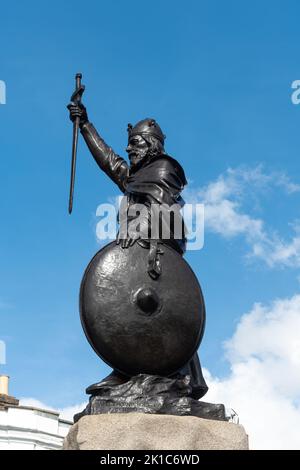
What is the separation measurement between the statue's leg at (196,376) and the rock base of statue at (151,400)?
0.24 metres

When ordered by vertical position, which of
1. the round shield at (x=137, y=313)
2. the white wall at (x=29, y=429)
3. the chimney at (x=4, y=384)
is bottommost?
the round shield at (x=137, y=313)

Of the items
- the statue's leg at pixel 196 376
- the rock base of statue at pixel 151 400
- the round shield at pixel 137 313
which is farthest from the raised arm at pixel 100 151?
the rock base of statue at pixel 151 400

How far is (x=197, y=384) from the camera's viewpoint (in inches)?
284

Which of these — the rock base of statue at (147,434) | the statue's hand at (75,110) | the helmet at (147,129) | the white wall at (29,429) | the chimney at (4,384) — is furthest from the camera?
the chimney at (4,384)

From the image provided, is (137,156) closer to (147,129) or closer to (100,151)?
(147,129)

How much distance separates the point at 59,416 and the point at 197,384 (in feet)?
51.8

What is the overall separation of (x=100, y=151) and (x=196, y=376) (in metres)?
2.68

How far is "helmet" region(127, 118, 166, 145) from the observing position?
8.05m

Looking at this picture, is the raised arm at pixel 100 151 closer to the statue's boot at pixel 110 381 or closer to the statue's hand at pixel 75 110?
the statue's hand at pixel 75 110

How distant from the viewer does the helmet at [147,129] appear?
8055mm

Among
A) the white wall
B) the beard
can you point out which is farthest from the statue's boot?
the white wall
